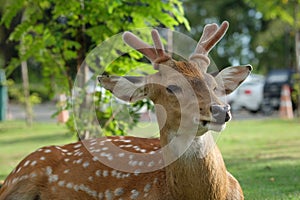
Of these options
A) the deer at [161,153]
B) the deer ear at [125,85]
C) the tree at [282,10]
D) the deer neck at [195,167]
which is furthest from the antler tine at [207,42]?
the tree at [282,10]

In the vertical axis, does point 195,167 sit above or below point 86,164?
above

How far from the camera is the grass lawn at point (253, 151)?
22.3 feet

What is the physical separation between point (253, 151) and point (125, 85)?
731 centimetres

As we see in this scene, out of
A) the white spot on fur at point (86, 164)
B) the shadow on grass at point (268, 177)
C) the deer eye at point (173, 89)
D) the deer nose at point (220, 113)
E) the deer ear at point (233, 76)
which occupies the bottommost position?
the shadow on grass at point (268, 177)

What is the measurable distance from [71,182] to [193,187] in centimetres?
140

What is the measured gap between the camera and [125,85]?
417cm

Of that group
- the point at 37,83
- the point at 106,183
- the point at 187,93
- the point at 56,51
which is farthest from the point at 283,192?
the point at 37,83

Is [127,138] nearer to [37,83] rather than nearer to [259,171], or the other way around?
[259,171]

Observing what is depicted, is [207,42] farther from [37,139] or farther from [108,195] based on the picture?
[37,139]

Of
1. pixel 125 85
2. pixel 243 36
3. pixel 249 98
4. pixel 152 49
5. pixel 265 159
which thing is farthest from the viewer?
pixel 243 36

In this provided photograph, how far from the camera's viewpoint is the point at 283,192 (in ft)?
21.5

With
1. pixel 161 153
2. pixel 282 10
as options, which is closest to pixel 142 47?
pixel 161 153

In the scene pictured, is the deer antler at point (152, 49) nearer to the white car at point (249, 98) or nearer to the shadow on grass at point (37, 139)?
the shadow on grass at point (37, 139)

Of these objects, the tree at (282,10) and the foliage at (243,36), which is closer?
the tree at (282,10)
